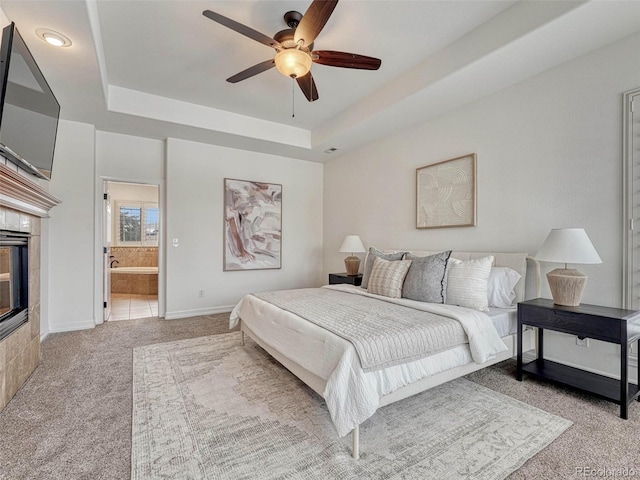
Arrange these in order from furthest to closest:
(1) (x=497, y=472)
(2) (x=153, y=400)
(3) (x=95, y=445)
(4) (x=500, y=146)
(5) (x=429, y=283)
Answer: (4) (x=500, y=146)
(5) (x=429, y=283)
(2) (x=153, y=400)
(3) (x=95, y=445)
(1) (x=497, y=472)

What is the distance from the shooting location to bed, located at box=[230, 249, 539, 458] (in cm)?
164

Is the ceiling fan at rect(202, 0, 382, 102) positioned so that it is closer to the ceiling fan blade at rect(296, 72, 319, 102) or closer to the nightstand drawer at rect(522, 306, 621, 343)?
the ceiling fan blade at rect(296, 72, 319, 102)

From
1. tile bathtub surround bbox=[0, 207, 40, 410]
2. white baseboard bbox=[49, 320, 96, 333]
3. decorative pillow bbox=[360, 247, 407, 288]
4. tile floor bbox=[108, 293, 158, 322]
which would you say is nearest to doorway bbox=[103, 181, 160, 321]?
tile floor bbox=[108, 293, 158, 322]

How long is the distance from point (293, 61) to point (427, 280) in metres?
2.09

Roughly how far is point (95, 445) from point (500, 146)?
392cm

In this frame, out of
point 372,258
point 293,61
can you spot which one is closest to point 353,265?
point 372,258

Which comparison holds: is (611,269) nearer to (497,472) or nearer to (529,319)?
(529,319)

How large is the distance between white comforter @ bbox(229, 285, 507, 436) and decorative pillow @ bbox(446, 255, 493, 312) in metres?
0.16

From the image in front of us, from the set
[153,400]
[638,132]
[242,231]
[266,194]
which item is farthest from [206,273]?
[638,132]

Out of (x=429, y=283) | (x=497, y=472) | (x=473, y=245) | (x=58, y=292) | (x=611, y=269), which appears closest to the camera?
(x=497, y=472)

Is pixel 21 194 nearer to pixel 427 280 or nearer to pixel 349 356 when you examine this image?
pixel 349 356

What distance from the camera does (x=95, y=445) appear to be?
67.3 inches

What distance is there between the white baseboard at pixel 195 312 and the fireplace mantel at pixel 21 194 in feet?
6.92

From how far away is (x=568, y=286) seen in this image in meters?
2.30
